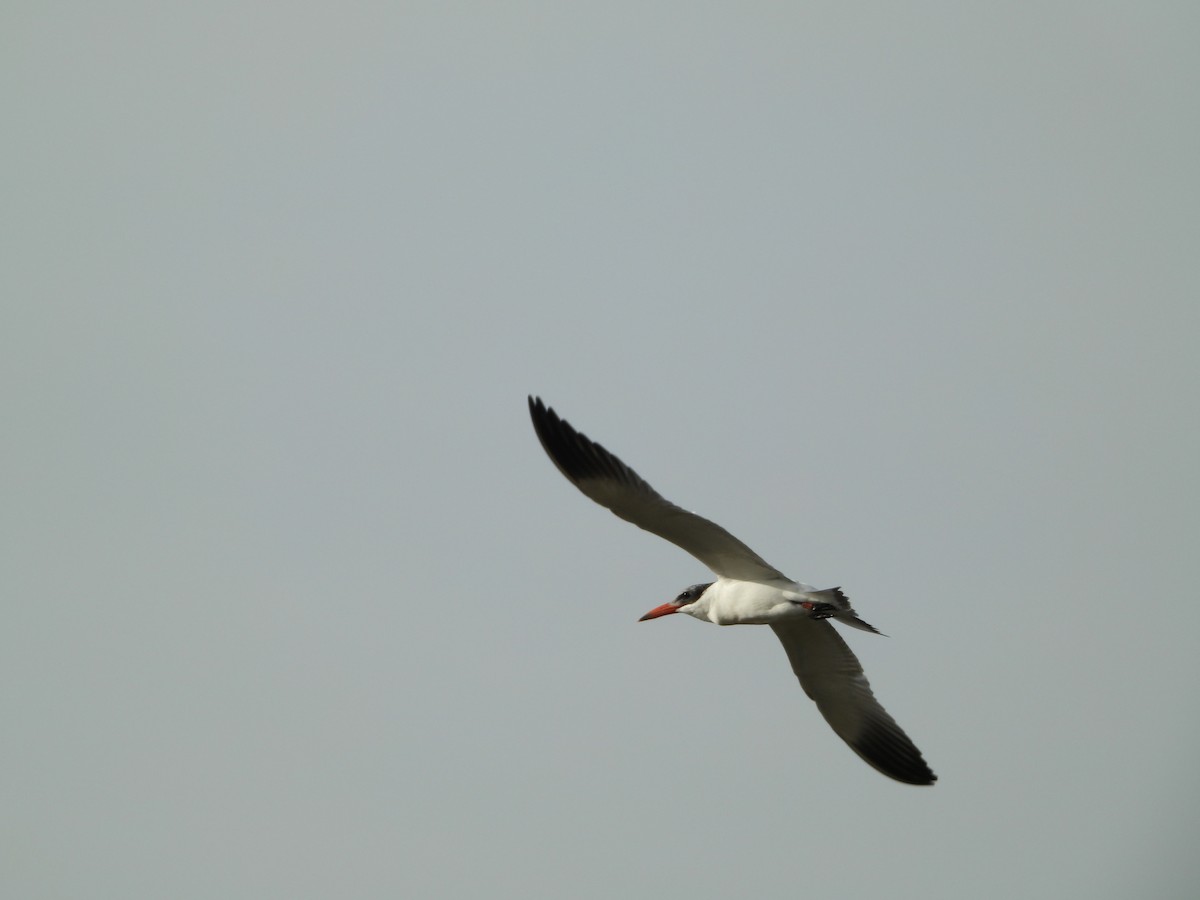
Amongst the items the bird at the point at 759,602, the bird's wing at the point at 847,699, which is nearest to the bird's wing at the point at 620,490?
the bird at the point at 759,602

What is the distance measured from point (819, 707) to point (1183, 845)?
490 ft

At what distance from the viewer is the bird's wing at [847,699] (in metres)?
16.9

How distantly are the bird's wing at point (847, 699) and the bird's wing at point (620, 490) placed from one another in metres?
1.28

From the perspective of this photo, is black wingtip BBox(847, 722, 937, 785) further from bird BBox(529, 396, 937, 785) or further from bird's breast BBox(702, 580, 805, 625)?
bird's breast BBox(702, 580, 805, 625)

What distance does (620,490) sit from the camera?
15.3 meters

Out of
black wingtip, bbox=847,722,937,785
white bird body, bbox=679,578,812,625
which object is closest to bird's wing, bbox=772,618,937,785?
black wingtip, bbox=847,722,937,785

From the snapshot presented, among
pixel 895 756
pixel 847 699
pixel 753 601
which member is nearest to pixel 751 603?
pixel 753 601

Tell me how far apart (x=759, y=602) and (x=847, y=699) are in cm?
177

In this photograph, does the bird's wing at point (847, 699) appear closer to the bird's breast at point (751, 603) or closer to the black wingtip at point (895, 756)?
the black wingtip at point (895, 756)

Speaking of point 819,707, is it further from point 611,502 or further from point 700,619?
point 611,502

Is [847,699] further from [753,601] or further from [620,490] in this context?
[620,490]

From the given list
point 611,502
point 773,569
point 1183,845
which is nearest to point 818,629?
point 773,569

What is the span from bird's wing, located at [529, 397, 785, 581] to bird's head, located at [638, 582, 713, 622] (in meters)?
1.03

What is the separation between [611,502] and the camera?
1545cm
